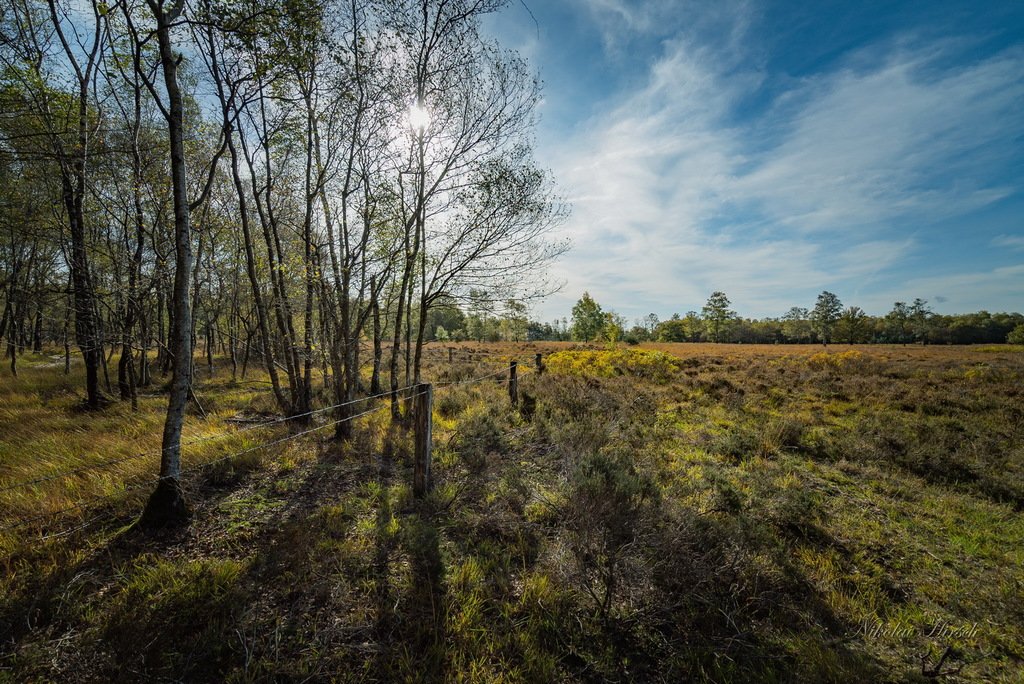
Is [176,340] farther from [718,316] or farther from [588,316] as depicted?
[718,316]

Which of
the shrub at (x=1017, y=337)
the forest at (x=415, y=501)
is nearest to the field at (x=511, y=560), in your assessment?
the forest at (x=415, y=501)

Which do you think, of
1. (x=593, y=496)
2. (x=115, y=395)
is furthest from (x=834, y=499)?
(x=115, y=395)

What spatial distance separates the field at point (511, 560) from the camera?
270 centimetres

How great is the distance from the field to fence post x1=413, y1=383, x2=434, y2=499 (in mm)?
201

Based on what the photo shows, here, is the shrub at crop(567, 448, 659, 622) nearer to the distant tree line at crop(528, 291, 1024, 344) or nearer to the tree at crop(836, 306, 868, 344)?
the distant tree line at crop(528, 291, 1024, 344)

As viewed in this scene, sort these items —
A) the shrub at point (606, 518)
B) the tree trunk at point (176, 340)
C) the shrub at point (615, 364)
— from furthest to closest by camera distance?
the shrub at point (615, 364)
the tree trunk at point (176, 340)
the shrub at point (606, 518)

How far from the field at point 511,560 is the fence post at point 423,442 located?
0.20m

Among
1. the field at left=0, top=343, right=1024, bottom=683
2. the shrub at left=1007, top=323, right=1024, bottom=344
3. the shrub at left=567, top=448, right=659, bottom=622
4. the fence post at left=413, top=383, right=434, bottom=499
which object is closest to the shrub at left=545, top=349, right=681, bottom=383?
the field at left=0, top=343, right=1024, bottom=683

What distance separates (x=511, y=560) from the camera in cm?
382

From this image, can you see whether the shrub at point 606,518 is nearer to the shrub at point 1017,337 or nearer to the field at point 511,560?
the field at point 511,560

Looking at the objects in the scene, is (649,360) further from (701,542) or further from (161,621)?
(161,621)

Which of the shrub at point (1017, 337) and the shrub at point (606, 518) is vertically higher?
the shrub at point (1017, 337)

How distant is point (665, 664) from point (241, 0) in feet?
27.0

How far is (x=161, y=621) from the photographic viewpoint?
110 inches
